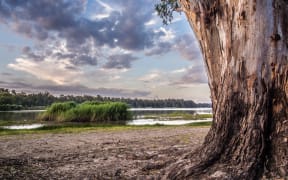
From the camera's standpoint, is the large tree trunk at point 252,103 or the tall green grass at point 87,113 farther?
the tall green grass at point 87,113

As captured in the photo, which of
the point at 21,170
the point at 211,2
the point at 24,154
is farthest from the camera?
the point at 24,154

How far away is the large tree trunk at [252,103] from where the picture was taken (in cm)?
510

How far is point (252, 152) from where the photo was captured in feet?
16.8

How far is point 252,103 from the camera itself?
207 inches

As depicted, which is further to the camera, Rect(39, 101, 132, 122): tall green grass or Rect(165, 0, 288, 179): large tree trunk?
Rect(39, 101, 132, 122): tall green grass

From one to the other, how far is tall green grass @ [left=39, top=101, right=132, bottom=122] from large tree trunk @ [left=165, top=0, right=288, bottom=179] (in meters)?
32.0

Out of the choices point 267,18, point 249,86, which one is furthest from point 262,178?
point 267,18

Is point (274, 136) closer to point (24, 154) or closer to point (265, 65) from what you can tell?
point (265, 65)

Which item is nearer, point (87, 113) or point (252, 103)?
point (252, 103)

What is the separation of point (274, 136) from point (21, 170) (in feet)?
15.7

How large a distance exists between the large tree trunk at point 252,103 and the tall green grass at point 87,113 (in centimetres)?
3204

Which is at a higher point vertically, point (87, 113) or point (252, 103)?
point (252, 103)

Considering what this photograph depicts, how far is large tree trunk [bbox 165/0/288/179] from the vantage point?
5102 mm

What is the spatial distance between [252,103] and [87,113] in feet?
108
